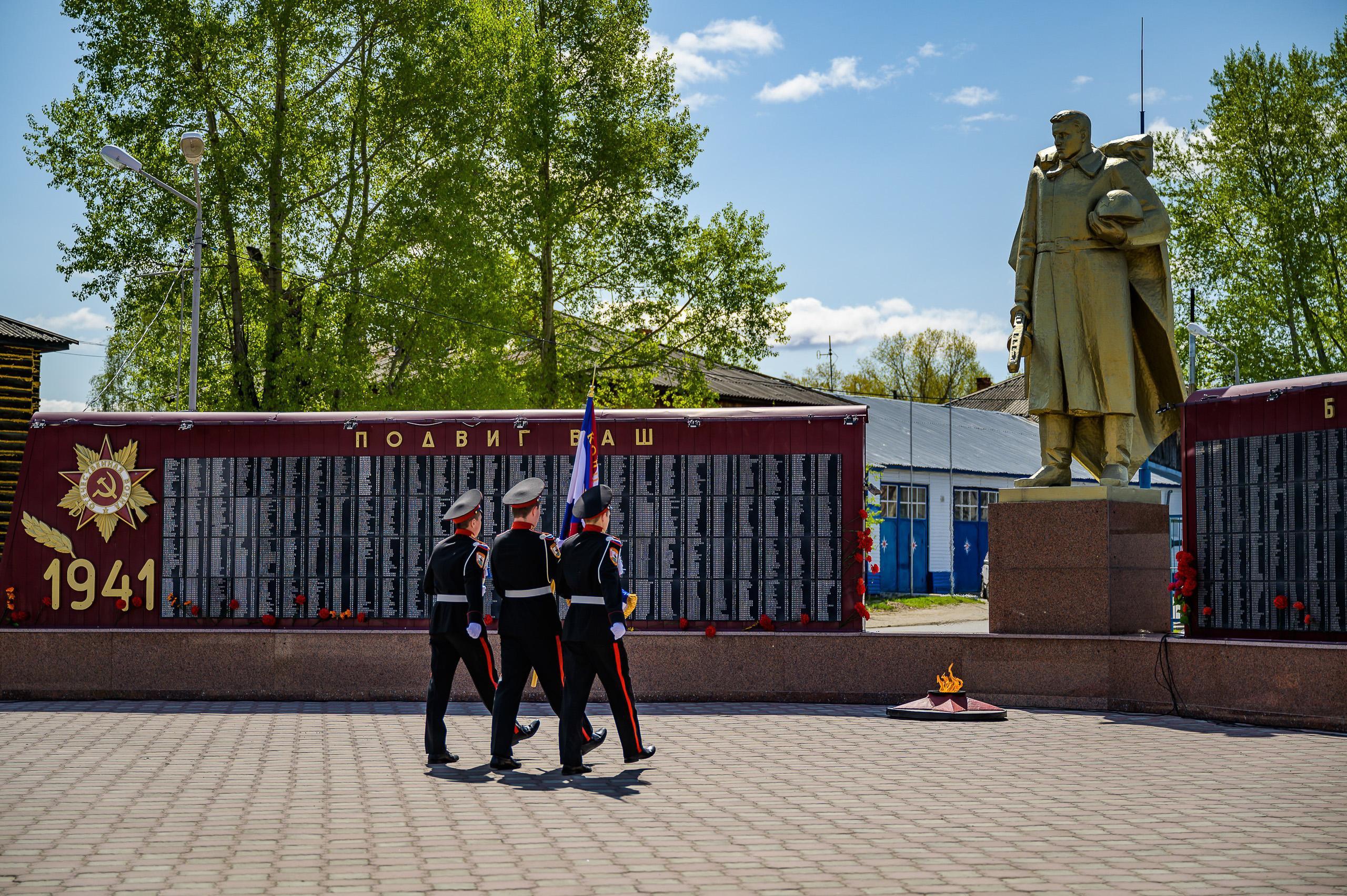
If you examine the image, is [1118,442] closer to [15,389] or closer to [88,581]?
[88,581]

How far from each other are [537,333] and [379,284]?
15.7 feet

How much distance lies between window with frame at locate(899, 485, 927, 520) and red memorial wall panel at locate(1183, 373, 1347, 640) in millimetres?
25865

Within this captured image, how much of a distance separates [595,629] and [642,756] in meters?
0.98

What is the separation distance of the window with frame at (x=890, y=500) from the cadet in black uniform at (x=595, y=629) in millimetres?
28385

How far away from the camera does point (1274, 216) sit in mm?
33719

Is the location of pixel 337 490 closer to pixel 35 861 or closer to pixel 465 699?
pixel 465 699

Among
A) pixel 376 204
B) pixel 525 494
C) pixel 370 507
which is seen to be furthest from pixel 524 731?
pixel 376 204

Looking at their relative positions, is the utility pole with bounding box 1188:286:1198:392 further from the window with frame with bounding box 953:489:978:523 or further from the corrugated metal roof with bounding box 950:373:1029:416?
the corrugated metal roof with bounding box 950:373:1029:416

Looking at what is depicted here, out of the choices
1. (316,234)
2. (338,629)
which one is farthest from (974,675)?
(316,234)

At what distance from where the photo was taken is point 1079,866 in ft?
20.8

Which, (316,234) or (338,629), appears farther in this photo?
(316,234)

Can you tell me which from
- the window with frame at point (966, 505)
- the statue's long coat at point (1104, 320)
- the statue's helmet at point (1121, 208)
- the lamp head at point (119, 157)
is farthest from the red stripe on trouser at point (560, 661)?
the window with frame at point (966, 505)

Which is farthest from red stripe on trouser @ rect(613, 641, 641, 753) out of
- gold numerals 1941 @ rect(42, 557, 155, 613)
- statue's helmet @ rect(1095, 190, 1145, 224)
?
gold numerals 1941 @ rect(42, 557, 155, 613)

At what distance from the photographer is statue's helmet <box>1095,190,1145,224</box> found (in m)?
12.5
